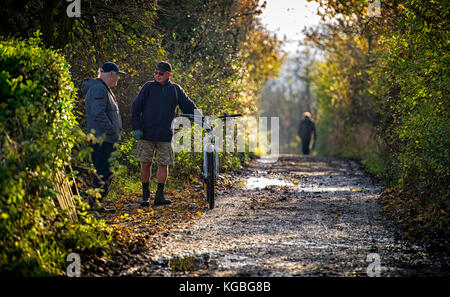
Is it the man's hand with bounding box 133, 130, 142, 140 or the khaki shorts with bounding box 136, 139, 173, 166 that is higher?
the man's hand with bounding box 133, 130, 142, 140

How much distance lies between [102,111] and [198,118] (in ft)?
6.09

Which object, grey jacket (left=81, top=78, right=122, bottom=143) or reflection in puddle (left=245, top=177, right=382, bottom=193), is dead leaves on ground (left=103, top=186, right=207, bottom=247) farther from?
reflection in puddle (left=245, top=177, right=382, bottom=193)

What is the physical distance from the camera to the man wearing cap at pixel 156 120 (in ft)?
31.8

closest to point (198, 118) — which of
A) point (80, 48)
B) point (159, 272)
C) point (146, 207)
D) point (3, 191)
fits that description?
point (146, 207)

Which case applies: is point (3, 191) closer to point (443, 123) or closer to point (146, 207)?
point (146, 207)

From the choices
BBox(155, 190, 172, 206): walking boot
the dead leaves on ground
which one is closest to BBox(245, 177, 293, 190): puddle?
the dead leaves on ground

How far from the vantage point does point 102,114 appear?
879cm

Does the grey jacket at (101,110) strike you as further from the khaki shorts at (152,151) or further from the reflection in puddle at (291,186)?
the reflection in puddle at (291,186)

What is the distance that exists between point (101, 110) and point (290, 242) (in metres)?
3.50

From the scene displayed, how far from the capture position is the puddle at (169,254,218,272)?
5883 millimetres

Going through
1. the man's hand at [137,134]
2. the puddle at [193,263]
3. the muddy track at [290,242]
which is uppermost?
the man's hand at [137,134]

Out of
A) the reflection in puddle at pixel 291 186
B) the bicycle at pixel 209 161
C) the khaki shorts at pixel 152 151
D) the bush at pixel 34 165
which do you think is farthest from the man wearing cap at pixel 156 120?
the reflection in puddle at pixel 291 186

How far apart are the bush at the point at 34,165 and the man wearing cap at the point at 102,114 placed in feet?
6.39

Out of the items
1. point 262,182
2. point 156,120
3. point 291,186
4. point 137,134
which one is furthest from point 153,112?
point 262,182
